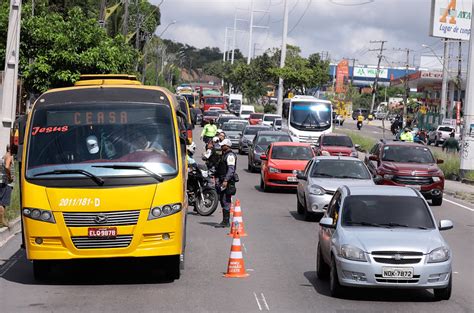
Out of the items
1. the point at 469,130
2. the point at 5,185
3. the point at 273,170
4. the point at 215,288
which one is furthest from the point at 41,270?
the point at 469,130

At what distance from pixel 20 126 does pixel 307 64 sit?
77498 millimetres

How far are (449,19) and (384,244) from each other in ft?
196

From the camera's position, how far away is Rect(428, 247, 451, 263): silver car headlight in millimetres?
11758

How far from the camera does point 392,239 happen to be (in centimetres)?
1196

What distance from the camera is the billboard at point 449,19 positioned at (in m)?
67.9

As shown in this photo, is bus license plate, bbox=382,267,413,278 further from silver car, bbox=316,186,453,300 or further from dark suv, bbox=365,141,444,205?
dark suv, bbox=365,141,444,205

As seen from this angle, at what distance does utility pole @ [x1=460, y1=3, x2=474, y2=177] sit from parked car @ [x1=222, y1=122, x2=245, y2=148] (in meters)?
17.7

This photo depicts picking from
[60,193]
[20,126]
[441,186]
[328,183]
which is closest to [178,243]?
[60,193]

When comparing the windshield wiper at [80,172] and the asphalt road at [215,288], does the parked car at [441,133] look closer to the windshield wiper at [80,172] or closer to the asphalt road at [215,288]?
the asphalt road at [215,288]

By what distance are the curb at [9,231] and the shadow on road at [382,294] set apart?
6.93m

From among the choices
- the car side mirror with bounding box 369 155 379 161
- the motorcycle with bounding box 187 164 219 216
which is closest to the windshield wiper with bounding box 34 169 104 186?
the motorcycle with bounding box 187 164 219 216

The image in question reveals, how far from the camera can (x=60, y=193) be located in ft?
41.2

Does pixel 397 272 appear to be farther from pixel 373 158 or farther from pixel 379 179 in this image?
pixel 373 158

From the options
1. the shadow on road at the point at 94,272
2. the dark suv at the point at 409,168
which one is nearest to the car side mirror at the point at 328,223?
the shadow on road at the point at 94,272
